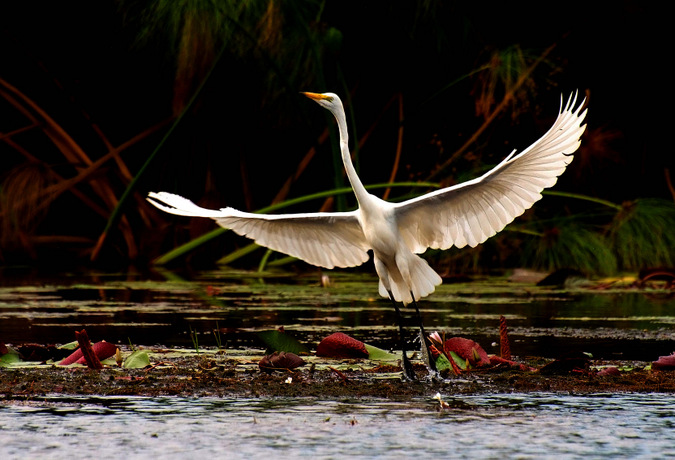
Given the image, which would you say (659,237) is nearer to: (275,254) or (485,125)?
(485,125)

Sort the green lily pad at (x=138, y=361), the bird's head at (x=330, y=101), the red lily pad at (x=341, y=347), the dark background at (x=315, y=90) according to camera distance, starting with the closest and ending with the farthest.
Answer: the green lily pad at (x=138, y=361), the red lily pad at (x=341, y=347), the bird's head at (x=330, y=101), the dark background at (x=315, y=90)

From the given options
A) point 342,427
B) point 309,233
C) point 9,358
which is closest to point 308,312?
point 309,233

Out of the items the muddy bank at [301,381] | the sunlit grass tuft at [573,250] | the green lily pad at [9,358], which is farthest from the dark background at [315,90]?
the muddy bank at [301,381]

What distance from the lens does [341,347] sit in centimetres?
581

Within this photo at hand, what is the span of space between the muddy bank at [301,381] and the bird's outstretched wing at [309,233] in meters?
0.95

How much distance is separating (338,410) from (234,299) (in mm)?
4646

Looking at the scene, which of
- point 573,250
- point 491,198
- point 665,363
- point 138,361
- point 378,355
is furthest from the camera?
point 573,250

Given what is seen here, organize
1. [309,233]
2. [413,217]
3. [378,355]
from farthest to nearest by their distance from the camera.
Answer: [309,233] → [413,217] → [378,355]

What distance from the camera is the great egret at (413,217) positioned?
5.94m

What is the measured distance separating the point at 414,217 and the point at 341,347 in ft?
2.95

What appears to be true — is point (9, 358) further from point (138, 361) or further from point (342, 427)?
point (342, 427)

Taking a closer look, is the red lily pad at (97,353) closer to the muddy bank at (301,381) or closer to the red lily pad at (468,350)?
the muddy bank at (301,381)

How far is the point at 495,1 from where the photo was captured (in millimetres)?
13586

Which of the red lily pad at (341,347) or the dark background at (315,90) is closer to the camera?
the red lily pad at (341,347)
